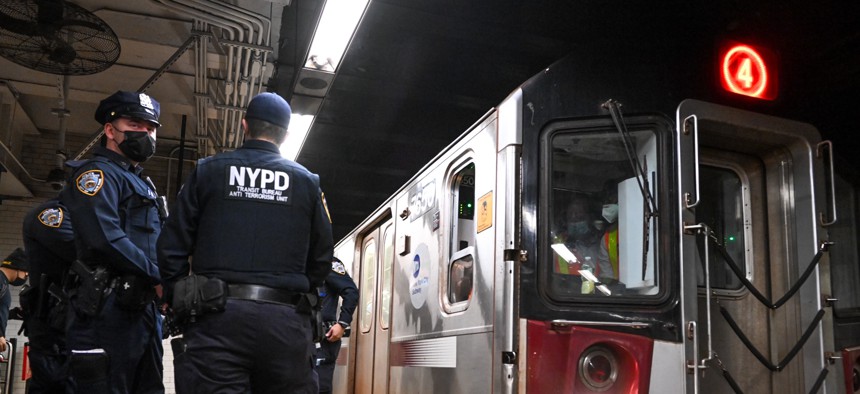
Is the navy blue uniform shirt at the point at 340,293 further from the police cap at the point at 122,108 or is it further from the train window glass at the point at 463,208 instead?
the police cap at the point at 122,108

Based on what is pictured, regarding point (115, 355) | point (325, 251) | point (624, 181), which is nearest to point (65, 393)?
point (115, 355)

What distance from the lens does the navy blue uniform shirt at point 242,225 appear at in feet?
9.67

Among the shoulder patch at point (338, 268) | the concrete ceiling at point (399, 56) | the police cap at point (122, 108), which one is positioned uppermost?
the concrete ceiling at point (399, 56)

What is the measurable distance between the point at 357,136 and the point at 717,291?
26.8ft

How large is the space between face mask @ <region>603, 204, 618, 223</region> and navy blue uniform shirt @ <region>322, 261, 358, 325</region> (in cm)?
301

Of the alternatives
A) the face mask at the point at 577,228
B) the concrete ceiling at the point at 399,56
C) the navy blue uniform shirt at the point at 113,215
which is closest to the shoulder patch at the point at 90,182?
the navy blue uniform shirt at the point at 113,215

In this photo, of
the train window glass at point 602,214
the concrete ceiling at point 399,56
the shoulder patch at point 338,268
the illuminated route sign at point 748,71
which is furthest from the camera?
the shoulder patch at point 338,268

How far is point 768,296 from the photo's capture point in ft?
13.3

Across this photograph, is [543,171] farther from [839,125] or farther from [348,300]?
[348,300]

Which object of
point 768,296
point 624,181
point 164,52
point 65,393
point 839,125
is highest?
point 164,52

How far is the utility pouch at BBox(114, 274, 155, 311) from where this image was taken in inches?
125

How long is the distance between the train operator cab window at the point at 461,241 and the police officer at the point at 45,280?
1.98 metres

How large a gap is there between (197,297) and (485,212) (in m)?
1.59

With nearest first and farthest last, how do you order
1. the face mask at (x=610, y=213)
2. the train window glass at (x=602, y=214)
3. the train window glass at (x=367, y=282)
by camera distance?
1. the train window glass at (x=602, y=214)
2. the face mask at (x=610, y=213)
3. the train window glass at (x=367, y=282)
